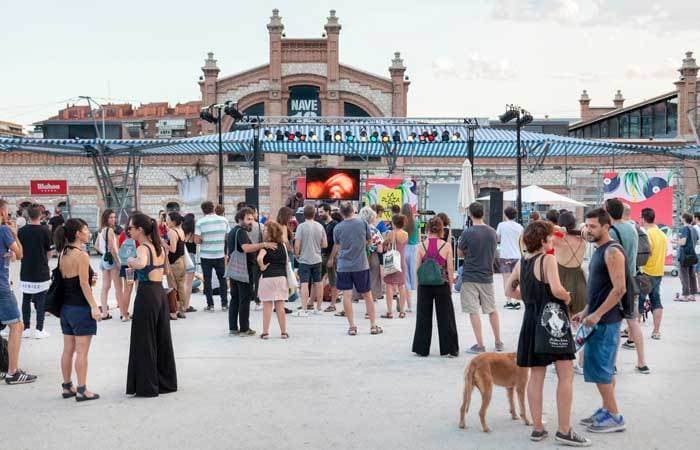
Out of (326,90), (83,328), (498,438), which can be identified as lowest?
(498,438)

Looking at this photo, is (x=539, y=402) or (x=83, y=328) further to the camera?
(x=83, y=328)

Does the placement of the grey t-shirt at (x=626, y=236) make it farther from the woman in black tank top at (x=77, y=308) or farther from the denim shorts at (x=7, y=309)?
the denim shorts at (x=7, y=309)

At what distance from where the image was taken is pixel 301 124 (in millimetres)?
21406

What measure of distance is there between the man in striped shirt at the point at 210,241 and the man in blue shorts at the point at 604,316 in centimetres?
757

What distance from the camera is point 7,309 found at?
303 inches

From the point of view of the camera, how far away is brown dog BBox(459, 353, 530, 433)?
6098 mm

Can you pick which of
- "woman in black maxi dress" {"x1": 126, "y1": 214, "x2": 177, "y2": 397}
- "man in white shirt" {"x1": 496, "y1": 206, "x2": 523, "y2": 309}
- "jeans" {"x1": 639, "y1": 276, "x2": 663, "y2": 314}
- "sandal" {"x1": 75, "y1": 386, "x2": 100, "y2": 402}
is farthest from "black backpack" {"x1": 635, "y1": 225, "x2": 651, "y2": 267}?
"sandal" {"x1": 75, "y1": 386, "x2": 100, "y2": 402}

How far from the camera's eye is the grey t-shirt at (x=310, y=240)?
1222cm

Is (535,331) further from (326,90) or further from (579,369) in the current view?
(326,90)

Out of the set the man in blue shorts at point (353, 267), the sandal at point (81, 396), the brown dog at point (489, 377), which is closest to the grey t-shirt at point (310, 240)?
the man in blue shorts at point (353, 267)

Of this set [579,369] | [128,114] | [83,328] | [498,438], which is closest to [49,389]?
[83,328]

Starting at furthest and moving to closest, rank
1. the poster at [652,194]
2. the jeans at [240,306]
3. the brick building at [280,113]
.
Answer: the brick building at [280,113]
the poster at [652,194]
the jeans at [240,306]

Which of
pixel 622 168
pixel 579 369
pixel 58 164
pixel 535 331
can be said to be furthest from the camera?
pixel 58 164

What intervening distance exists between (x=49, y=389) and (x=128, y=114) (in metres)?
49.0
